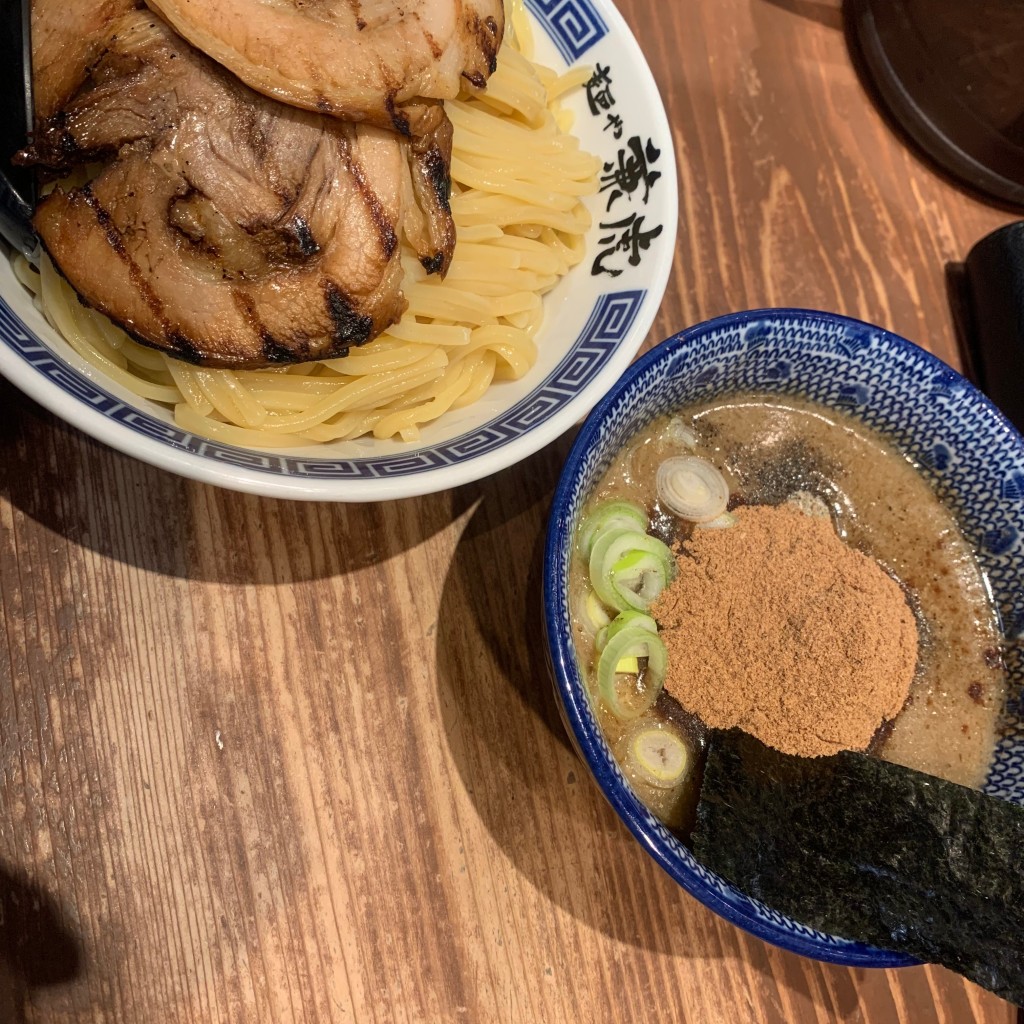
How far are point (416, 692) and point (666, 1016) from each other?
87 centimetres

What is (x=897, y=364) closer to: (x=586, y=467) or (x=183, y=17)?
(x=586, y=467)

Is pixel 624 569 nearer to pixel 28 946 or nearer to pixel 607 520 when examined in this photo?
pixel 607 520

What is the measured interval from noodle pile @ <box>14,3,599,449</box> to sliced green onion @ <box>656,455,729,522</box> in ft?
1.42

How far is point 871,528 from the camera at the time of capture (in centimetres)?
201

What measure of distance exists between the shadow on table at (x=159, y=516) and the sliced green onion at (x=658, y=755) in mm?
703

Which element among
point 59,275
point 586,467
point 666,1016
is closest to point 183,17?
point 59,275

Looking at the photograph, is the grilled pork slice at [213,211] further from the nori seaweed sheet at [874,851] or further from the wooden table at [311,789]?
the nori seaweed sheet at [874,851]

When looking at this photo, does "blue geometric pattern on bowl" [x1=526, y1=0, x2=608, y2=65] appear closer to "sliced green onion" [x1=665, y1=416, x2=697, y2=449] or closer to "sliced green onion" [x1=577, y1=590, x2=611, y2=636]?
"sliced green onion" [x1=665, y1=416, x2=697, y2=449]

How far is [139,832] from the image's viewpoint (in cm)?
158

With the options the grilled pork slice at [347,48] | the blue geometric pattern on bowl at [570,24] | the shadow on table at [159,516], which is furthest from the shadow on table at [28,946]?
the blue geometric pattern on bowl at [570,24]

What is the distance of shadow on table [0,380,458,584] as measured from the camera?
5.65ft

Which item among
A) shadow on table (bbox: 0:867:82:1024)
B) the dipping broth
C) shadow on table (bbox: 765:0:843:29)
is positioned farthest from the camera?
shadow on table (bbox: 765:0:843:29)

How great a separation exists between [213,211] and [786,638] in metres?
1.44

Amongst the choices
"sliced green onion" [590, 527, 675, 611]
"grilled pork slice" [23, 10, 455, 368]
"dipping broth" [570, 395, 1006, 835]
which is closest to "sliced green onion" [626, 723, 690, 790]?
"dipping broth" [570, 395, 1006, 835]
